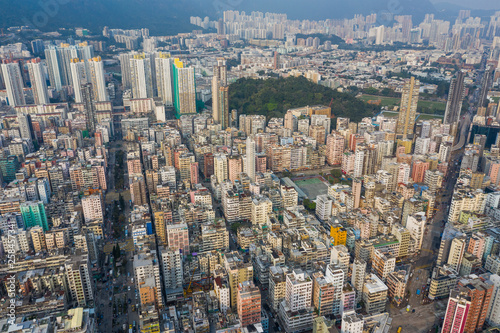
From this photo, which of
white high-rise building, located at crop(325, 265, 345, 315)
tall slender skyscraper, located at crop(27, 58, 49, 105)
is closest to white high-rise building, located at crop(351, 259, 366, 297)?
white high-rise building, located at crop(325, 265, 345, 315)

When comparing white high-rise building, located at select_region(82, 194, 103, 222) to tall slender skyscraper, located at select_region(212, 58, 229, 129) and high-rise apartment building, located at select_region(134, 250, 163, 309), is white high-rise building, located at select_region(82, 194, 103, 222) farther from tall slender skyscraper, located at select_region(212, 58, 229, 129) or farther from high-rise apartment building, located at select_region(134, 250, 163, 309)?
tall slender skyscraper, located at select_region(212, 58, 229, 129)

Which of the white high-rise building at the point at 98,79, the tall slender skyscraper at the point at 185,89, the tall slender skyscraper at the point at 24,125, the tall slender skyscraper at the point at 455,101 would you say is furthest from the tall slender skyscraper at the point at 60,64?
the tall slender skyscraper at the point at 455,101

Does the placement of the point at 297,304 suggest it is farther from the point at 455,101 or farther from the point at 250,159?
the point at 455,101

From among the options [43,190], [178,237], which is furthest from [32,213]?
[178,237]

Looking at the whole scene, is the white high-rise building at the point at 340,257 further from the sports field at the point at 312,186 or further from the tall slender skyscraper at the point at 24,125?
the tall slender skyscraper at the point at 24,125

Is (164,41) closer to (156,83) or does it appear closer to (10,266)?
(156,83)

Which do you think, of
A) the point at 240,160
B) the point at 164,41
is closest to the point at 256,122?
the point at 240,160
